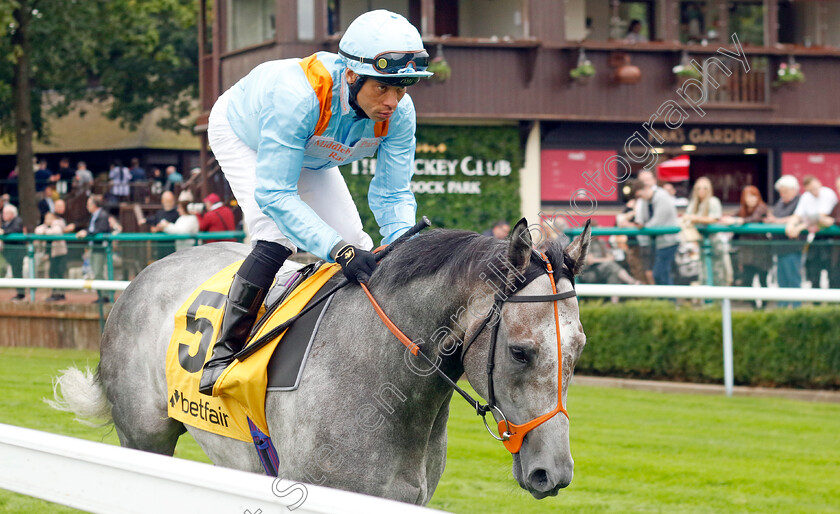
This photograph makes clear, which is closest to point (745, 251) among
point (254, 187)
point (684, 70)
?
point (254, 187)

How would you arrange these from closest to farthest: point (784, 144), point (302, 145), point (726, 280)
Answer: point (302, 145) → point (726, 280) → point (784, 144)

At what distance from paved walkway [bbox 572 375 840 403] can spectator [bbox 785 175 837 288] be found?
821 mm

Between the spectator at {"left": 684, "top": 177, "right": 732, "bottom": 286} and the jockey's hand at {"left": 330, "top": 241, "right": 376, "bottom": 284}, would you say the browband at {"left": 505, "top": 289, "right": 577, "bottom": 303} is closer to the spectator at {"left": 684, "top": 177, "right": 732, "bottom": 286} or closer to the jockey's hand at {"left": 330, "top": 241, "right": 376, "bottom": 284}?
the jockey's hand at {"left": 330, "top": 241, "right": 376, "bottom": 284}

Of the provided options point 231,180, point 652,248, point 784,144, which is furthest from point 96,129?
point 231,180

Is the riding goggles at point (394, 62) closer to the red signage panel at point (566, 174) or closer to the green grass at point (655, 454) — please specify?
the green grass at point (655, 454)

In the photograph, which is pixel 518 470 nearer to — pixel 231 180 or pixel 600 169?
pixel 231 180

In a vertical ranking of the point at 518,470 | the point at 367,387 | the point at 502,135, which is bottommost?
the point at 518,470

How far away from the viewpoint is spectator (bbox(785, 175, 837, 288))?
7.62 meters

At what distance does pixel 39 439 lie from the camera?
112 inches

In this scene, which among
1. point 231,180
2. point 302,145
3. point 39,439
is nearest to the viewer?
point 39,439

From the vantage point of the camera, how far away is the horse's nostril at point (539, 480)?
8.21 feet

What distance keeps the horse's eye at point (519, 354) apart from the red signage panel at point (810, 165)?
53.3 ft

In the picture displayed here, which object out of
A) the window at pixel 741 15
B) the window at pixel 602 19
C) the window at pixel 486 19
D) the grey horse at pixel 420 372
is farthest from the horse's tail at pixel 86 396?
the window at pixel 741 15

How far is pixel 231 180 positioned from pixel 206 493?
1.49m
